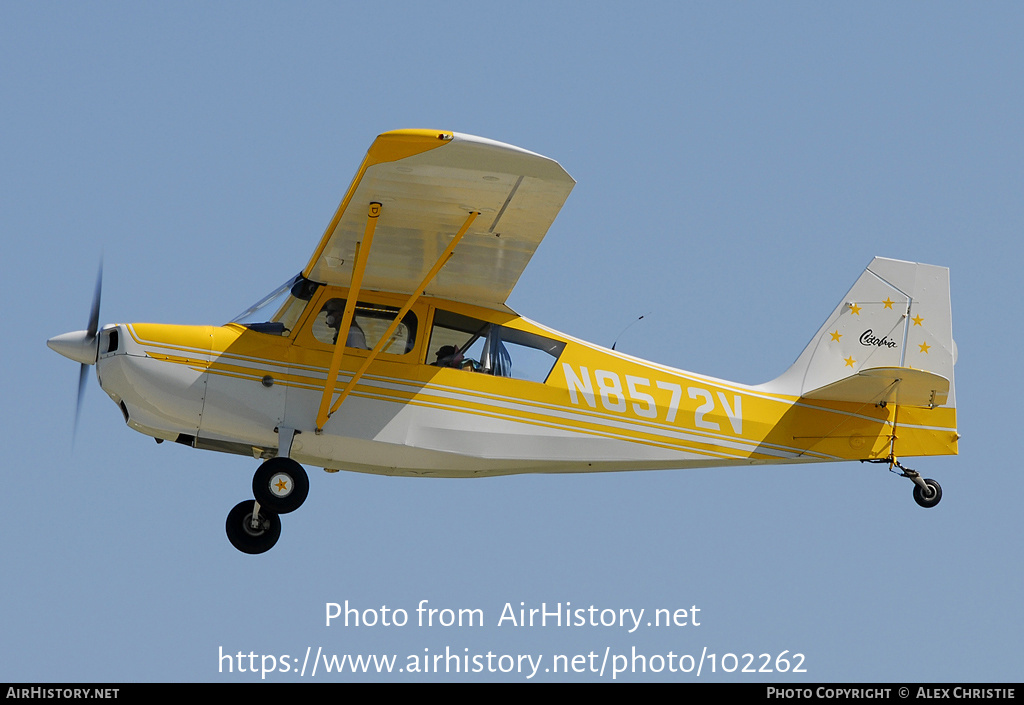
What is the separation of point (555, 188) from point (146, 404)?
3951 millimetres

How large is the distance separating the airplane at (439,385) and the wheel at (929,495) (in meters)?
0.02

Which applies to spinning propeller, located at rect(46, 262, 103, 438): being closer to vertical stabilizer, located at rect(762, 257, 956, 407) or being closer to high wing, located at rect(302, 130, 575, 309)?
high wing, located at rect(302, 130, 575, 309)

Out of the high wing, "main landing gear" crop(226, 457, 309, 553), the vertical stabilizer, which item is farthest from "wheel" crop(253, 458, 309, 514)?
the vertical stabilizer

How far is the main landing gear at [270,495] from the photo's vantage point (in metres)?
10.8

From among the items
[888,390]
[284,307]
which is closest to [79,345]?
[284,307]

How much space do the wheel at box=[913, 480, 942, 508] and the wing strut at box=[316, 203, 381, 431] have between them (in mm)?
5533

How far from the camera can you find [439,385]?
37.3 ft

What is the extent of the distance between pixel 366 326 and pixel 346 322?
16.2 inches

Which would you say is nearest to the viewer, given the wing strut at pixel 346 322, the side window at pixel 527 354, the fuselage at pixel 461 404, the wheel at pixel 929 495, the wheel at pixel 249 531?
the wing strut at pixel 346 322

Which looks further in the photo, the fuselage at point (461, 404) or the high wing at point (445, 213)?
the fuselage at point (461, 404)

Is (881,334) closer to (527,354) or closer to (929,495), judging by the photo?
(929,495)

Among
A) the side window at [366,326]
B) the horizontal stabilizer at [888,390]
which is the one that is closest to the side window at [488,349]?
the side window at [366,326]

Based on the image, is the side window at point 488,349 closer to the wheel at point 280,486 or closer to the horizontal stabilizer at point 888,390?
the wheel at point 280,486
